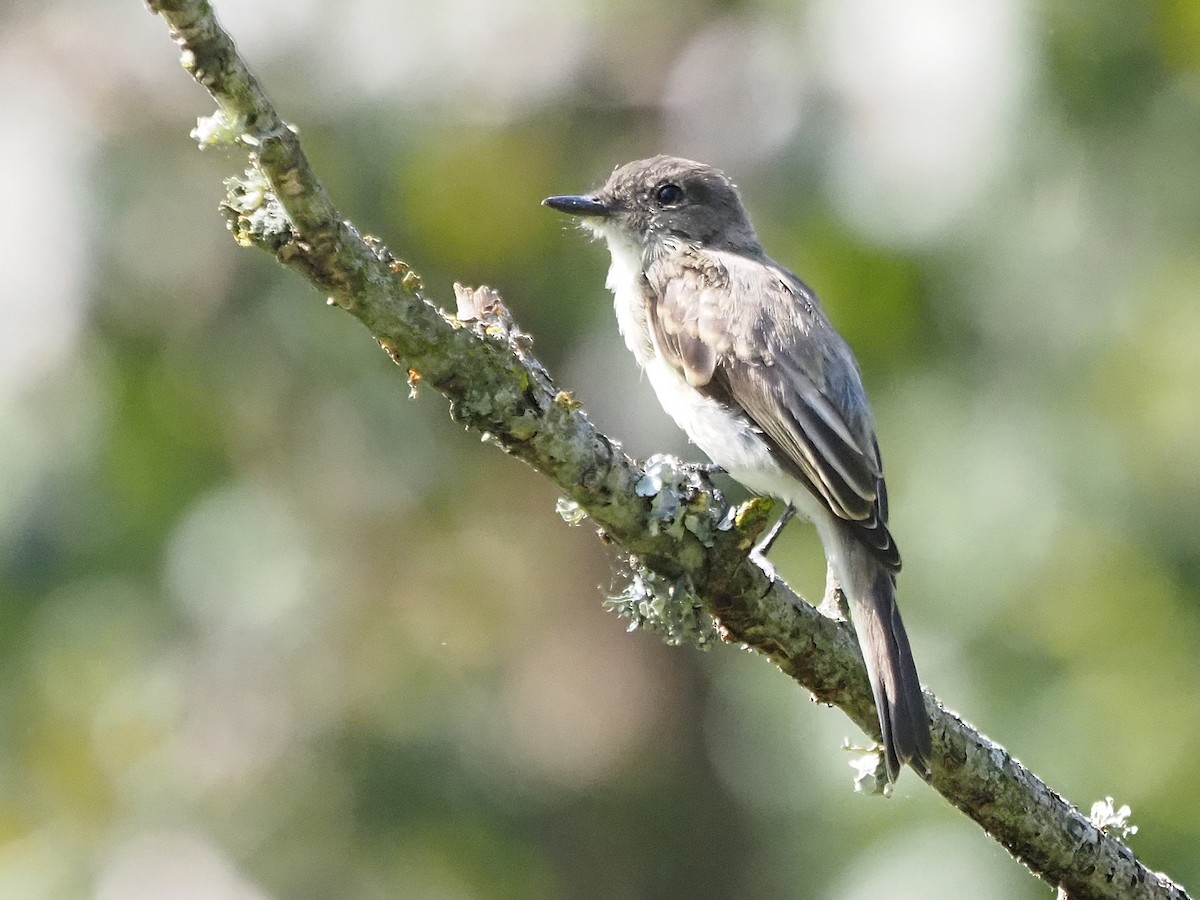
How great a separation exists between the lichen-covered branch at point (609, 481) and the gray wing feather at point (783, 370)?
0.53 metres

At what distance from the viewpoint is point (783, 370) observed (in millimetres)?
3955

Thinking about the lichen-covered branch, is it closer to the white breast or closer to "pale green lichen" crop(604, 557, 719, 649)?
"pale green lichen" crop(604, 557, 719, 649)

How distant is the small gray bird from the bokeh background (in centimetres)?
74

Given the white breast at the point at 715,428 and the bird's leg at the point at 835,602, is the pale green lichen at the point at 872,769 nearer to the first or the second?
the bird's leg at the point at 835,602

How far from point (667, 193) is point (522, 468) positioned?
1436 mm

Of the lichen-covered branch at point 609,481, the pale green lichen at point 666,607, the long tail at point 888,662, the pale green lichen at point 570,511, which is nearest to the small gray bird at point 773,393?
the long tail at point 888,662

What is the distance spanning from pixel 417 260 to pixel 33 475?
154 cm

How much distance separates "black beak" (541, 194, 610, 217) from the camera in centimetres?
469

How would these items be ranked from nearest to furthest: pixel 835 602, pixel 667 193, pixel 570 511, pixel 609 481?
1. pixel 609 481
2. pixel 570 511
3. pixel 835 602
4. pixel 667 193

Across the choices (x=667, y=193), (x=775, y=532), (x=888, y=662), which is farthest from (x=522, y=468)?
(x=888, y=662)

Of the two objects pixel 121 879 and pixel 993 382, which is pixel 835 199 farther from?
pixel 121 879

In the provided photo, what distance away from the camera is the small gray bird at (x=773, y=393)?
10.8 ft

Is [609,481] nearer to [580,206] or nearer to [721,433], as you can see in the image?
[721,433]

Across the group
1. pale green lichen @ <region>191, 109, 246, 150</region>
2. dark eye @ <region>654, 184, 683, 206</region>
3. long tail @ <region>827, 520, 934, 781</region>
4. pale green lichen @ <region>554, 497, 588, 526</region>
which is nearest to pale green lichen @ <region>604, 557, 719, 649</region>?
pale green lichen @ <region>554, 497, 588, 526</region>
